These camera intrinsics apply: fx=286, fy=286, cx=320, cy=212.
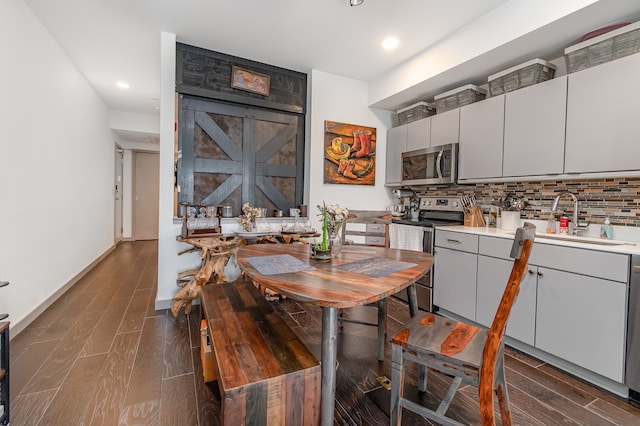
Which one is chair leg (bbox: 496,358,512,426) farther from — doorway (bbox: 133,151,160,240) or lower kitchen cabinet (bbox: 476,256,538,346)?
doorway (bbox: 133,151,160,240)

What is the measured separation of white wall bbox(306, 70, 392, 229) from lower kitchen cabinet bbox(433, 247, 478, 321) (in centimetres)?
134

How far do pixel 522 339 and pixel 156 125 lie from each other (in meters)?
6.58

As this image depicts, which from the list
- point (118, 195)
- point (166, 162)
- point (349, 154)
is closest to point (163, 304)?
point (166, 162)

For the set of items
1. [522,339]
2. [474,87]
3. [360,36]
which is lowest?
[522,339]

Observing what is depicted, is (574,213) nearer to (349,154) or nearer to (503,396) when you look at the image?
(503,396)

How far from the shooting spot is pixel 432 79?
304cm

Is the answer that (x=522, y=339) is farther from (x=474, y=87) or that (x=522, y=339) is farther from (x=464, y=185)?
(x=474, y=87)

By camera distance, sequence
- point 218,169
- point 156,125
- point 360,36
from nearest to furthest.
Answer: point 360,36 < point 218,169 < point 156,125

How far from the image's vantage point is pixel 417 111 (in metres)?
3.64

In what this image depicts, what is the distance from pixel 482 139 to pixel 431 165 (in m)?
0.60

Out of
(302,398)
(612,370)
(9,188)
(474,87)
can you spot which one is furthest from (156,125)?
(612,370)

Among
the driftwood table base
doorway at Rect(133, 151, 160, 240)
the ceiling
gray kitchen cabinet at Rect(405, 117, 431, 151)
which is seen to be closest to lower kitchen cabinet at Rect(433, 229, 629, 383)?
gray kitchen cabinet at Rect(405, 117, 431, 151)

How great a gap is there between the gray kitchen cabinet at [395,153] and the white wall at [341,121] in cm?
8

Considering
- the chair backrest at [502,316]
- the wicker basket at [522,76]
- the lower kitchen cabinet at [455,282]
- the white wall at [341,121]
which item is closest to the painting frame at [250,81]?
the white wall at [341,121]
